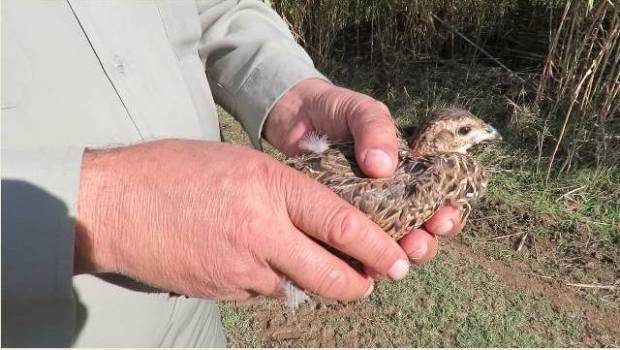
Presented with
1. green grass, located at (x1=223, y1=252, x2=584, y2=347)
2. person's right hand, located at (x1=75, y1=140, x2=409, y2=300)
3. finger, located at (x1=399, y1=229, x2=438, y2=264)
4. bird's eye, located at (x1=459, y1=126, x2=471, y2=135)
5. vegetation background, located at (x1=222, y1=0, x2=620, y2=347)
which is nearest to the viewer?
person's right hand, located at (x1=75, y1=140, x2=409, y2=300)

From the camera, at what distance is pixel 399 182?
9.43 feet

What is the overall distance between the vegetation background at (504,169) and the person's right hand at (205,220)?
131 inches

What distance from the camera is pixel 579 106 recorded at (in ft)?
23.2

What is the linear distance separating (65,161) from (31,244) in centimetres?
25

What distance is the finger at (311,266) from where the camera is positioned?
7.25ft

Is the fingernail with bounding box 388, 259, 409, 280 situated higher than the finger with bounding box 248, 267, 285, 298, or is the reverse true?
the finger with bounding box 248, 267, 285, 298

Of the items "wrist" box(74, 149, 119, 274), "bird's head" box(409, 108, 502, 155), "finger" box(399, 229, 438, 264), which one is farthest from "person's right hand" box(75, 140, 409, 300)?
"bird's head" box(409, 108, 502, 155)

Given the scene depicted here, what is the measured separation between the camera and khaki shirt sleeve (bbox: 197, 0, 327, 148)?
11.0ft

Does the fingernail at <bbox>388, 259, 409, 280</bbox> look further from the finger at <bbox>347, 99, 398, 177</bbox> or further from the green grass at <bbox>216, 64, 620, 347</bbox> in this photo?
the green grass at <bbox>216, 64, 620, 347</bbox>

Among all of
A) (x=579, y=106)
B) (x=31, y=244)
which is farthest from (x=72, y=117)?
(x=579, y=106)

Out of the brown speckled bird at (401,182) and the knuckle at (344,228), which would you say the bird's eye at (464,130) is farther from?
the knuckle at (344,228)

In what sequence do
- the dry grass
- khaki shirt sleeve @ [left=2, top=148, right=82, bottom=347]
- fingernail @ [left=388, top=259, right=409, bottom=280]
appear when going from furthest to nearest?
the dry grass → fingernail @ [left=388, top=259, right=409, bottom=280] → khaki shirt sleeve @ [left=2, top=148, right=82, bottom=347]

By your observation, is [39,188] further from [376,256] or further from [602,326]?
[602,326]

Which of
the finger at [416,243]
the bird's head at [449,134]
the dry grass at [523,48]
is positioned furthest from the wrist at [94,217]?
the dry grass at [523,48]
